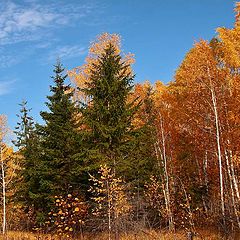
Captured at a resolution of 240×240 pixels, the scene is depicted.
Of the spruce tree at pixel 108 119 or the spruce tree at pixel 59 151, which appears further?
the spruce tree at pixel 59 151

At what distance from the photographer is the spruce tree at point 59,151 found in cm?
1862

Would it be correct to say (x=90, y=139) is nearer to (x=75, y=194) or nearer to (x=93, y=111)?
(x=93, y=111)

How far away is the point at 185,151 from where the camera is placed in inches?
919

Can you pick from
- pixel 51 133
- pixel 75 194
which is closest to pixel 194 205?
pixel 75 194

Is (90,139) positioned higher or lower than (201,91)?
lower

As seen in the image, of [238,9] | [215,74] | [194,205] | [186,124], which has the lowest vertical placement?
[194,205]

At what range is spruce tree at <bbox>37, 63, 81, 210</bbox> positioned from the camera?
18625mm

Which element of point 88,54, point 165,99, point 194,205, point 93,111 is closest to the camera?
point 93,111

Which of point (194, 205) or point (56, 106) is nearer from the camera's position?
point (194, 205)

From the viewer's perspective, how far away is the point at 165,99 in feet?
86.3

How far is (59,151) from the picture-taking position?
18.9 m

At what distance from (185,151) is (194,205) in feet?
17.8

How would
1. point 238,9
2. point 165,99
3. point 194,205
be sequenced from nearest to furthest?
point 194,205 < point 238,9 < point 165,99

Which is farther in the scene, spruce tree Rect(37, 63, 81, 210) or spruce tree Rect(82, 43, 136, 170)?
spruce tree Rect(37, 63, 81, 210)
